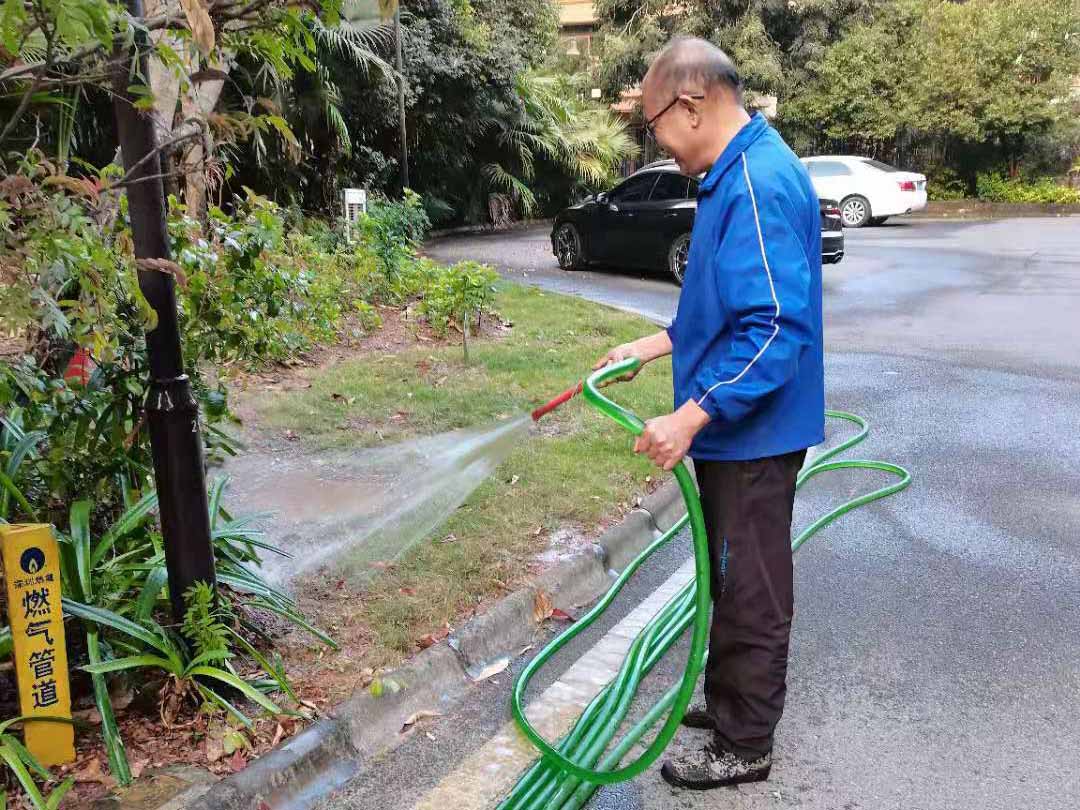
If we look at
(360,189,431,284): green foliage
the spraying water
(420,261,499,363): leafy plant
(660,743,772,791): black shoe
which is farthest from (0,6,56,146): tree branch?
(360,189,431,284): green foliage

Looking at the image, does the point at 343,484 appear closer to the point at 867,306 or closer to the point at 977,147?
the point at 867,306

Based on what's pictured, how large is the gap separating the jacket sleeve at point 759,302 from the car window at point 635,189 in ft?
37.7

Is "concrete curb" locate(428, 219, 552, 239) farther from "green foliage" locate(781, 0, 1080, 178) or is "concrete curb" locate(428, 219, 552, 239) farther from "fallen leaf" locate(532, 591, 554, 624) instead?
"fallen leaf" locate(532, 591, 554, 624)

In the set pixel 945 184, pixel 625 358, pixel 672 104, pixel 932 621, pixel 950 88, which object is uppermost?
pixel 950 88

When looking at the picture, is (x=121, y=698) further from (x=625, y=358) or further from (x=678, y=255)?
(x=678, y=255)

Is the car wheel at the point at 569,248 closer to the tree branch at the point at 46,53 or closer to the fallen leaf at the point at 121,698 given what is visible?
the fallen leaf at the point at 121,698

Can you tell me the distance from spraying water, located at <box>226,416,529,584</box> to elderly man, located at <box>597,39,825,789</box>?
1.83 meters

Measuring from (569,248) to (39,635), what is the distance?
12991mm

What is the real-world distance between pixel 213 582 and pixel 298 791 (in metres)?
0.70

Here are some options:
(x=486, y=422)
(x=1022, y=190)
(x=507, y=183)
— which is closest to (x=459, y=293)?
(x=486, y=422)

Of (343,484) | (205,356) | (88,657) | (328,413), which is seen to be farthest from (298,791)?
(328,413)

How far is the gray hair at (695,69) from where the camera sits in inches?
101

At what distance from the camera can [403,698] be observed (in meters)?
3.22

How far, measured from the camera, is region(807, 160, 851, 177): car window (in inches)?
842
